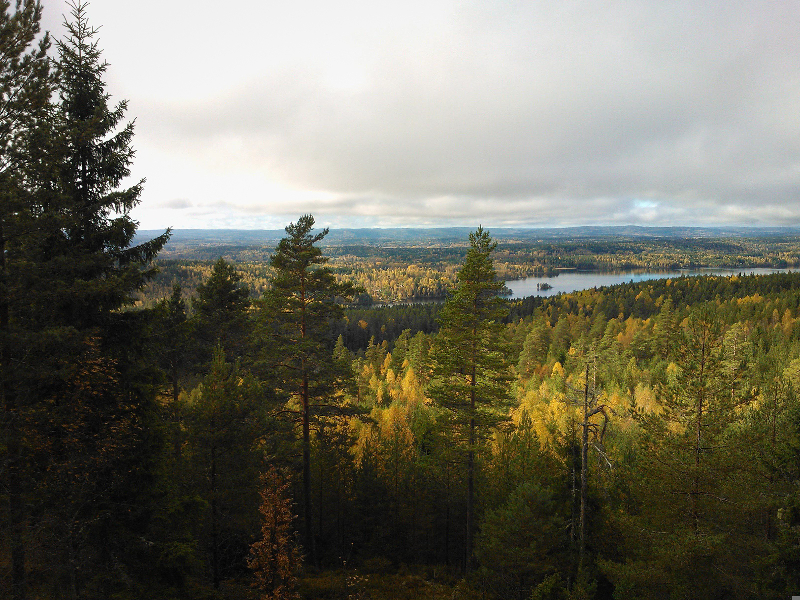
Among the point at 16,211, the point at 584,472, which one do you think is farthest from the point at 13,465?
the point at 584,472

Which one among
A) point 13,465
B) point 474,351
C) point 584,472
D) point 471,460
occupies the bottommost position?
point 471,460

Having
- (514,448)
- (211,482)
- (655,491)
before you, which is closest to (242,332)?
Result: (211,482)

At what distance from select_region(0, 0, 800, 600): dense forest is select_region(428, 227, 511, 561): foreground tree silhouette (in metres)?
0.10

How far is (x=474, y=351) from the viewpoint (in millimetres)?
15672

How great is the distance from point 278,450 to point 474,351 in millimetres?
8814

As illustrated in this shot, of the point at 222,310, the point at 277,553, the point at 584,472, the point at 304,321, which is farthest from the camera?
the point at 222,310

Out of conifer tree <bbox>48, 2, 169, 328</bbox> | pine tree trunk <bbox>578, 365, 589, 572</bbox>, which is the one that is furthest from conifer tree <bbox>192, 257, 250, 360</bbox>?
pine tree trunk <bbox>578, 365, 589, 572</bbox>

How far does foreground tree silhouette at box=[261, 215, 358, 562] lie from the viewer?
16281mm

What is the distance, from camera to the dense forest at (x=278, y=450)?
827 centimetres

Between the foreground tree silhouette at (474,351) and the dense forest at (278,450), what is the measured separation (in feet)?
0.31

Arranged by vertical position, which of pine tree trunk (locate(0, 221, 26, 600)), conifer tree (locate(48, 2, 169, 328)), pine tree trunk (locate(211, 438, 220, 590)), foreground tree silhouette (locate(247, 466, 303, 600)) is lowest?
pine tree trunk (locate(211, 438, 220, 590))

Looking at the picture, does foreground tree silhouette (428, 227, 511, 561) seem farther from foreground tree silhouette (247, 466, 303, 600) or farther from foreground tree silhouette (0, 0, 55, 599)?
foreground tree silhouette (0, 0, 55, 599)

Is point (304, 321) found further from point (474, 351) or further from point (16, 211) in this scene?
point (16, 211)

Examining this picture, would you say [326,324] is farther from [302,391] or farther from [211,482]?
[211,482]
